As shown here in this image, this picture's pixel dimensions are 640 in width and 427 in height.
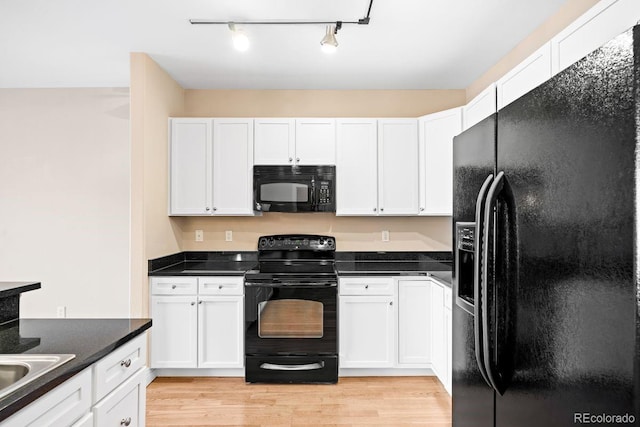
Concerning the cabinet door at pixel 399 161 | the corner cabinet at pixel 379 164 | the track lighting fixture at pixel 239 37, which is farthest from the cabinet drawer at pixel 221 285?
the track lighting fixture at pixel 239 37

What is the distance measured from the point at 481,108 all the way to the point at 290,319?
82.3 inches

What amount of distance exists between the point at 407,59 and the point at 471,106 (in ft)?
2.10

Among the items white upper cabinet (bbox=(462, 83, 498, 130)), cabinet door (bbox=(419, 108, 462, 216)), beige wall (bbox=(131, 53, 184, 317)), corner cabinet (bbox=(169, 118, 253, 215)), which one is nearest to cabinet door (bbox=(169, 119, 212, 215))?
corner cabinet (bbox=(169, 118, 253, 215))

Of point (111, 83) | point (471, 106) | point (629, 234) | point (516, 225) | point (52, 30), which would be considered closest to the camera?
point (629, 234)

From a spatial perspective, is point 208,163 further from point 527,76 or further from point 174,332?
point 527,76

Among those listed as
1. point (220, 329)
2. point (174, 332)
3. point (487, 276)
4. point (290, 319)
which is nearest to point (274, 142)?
point (290, 319)

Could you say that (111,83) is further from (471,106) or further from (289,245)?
(471,106)

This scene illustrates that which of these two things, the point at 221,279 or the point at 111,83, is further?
the point at 111,83

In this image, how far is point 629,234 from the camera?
0.67 metres

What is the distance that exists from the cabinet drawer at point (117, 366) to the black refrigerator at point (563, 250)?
45.9 inches

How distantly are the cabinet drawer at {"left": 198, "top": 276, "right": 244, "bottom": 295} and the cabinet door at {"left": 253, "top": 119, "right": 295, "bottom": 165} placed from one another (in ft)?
3.46

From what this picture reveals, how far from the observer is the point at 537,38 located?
2.83 meters

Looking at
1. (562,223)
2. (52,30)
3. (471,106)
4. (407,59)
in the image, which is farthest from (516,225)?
(52,30)

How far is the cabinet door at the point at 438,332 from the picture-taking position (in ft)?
10.1
